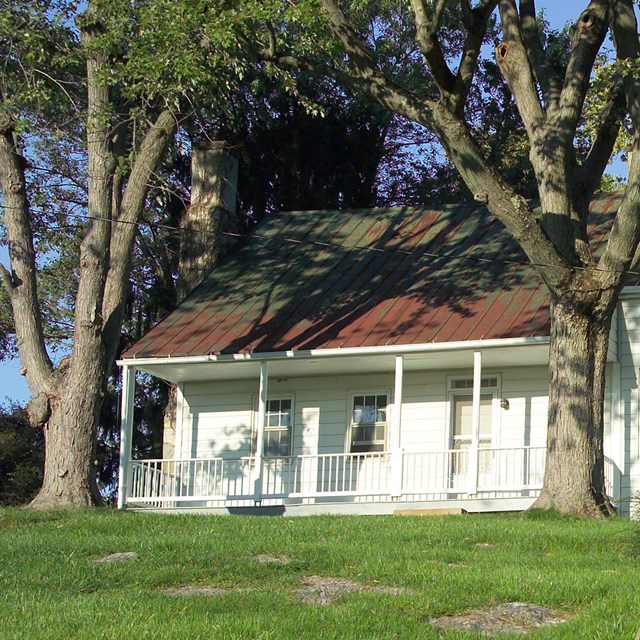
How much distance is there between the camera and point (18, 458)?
3169 cm

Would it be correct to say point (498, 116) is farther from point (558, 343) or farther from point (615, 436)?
point (558, 343)

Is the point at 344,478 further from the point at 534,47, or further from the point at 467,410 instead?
the point at 534,47

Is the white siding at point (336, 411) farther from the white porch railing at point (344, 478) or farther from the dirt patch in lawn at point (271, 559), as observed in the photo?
the dirt patch in lawn at point (271, 559)

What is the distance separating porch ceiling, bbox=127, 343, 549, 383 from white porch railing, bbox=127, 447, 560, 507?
5.26ft

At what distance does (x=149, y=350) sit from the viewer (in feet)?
78.4

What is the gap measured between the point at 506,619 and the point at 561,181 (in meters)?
8.78

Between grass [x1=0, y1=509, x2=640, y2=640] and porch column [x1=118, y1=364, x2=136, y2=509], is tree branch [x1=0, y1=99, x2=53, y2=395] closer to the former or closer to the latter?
porch column [x1=118, y1=364, x2=136, y2=509]

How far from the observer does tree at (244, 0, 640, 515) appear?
58.6 ft

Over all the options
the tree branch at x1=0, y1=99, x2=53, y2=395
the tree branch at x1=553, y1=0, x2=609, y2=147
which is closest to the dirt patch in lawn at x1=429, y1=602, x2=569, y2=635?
the tree branch at x1=553, y1=0, x2=609, y2=147

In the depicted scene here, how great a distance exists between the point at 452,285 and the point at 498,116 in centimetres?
1419

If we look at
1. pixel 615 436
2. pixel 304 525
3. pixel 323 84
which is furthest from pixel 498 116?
pixel 304 525

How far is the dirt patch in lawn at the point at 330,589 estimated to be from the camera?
469 inches

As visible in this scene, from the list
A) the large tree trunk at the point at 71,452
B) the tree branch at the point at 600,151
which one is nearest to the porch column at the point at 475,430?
the tree branch at the point at 600,151

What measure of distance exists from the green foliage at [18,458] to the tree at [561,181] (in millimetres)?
15101
